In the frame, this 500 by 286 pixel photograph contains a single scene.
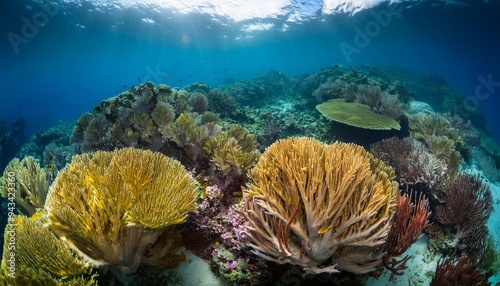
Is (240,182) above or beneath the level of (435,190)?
above

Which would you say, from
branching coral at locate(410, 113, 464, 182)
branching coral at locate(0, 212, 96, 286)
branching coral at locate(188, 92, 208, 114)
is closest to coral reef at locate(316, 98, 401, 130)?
branching coral at locate(410, 113, 464, 182)

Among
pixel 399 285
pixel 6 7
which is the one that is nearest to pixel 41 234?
pixel 399 285

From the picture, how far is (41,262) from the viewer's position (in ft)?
8.21

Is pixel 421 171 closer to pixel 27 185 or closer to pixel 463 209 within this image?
pixel 463 209

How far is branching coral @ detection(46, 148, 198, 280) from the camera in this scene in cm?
251

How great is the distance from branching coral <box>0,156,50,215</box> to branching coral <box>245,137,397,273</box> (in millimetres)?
3557

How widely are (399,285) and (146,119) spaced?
602cm

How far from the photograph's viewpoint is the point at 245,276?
3287 mm

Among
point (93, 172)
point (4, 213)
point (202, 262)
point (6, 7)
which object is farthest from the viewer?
point (6, 7)

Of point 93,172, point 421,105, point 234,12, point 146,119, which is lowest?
point 421,105

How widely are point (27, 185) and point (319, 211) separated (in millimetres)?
4582

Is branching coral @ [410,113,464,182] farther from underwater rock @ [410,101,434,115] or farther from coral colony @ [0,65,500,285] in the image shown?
underwater rock @ [410,101,434,115]

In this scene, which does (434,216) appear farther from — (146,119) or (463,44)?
(463,44)

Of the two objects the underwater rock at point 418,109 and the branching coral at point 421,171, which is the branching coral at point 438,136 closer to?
the branching coral at point 421,171
